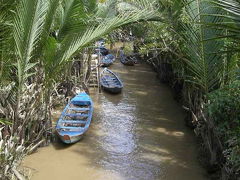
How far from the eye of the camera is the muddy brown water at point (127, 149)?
625cm

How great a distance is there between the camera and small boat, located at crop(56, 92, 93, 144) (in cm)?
717

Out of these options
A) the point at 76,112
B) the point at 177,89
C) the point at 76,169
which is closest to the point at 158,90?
the point at 177,89

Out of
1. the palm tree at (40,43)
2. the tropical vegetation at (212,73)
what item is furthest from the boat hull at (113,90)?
the palm tree at (40,43)

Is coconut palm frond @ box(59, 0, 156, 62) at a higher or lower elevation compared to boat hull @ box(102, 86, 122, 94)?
higher

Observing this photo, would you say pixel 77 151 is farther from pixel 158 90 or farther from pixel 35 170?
pixel 158 90

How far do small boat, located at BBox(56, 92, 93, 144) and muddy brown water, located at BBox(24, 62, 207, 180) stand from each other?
0.27 m

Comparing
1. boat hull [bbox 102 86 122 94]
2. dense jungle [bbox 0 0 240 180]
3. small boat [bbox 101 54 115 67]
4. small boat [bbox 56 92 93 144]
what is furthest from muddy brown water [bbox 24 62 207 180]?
small boat [bbox 101 54 115 67]

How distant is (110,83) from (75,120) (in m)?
4.38

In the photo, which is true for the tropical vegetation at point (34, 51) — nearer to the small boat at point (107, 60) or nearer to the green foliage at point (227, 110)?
the green foliage at point (227, 110)

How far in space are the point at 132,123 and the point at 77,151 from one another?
8.00 ft

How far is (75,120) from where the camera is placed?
8188 mm

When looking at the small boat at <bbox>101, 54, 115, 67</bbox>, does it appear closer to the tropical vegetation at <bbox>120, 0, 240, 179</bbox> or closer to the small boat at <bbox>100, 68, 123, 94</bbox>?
the small boat at <bbox>100, 68, 123, 94</bbox>

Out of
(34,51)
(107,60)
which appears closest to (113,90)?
(107,60)

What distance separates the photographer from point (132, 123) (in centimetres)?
910
